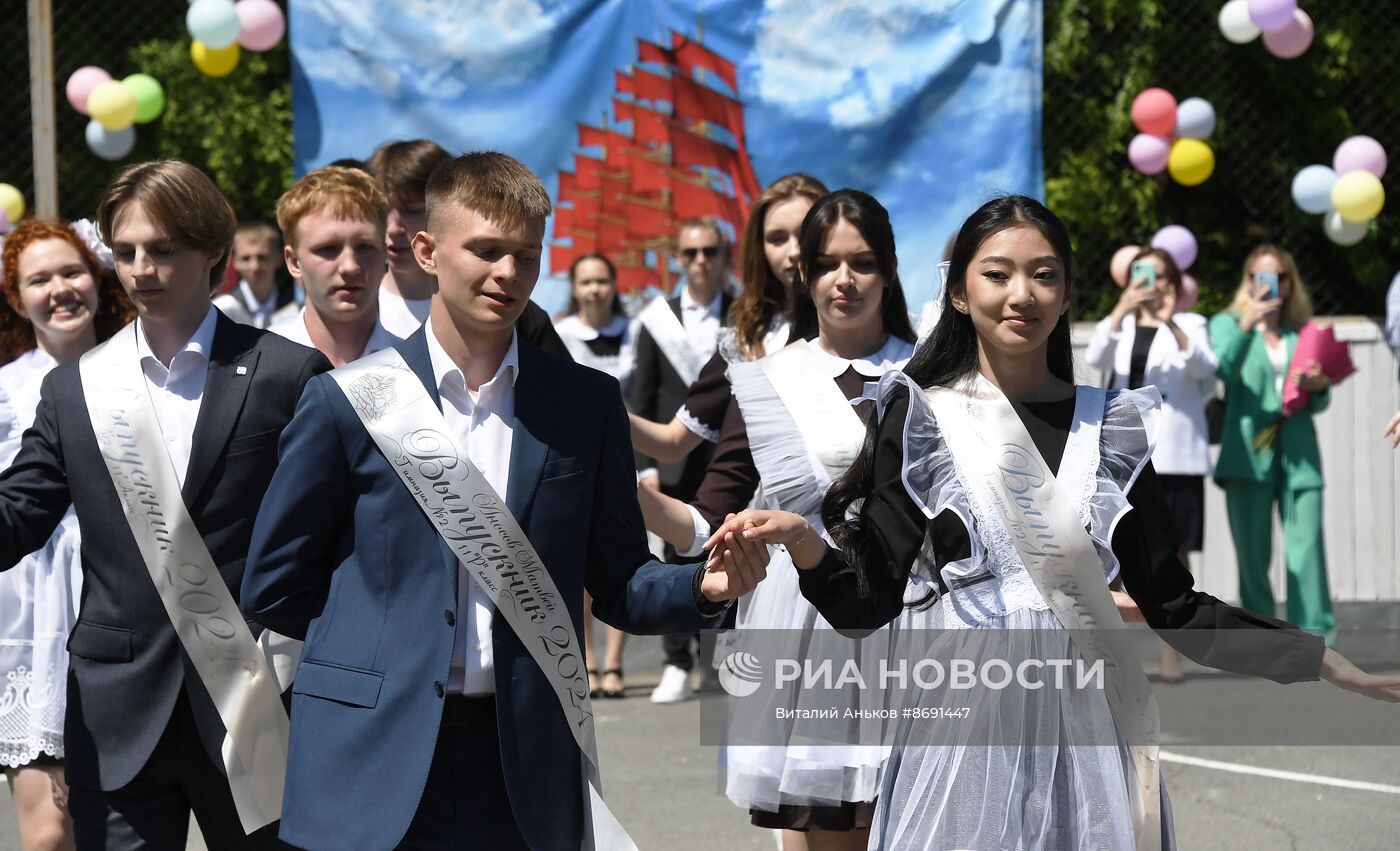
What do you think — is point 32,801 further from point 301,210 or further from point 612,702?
point 612,702

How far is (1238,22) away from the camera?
9938mm

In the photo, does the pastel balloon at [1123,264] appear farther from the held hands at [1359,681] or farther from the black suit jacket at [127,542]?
the black suit jacket at [127,542]

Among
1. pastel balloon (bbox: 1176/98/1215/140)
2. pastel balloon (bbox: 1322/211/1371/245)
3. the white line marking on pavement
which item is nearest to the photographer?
the white line marking on pavement

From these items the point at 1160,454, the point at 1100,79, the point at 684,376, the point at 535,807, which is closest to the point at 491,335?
the point at 535,807

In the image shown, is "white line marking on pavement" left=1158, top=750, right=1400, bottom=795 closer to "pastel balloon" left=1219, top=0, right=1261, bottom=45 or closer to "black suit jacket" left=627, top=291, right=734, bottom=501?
"black suit jacket" left=627, top=291, right=734, bottom=501

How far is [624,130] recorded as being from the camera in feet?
30.2

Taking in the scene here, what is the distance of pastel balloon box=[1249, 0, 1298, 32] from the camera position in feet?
31.8

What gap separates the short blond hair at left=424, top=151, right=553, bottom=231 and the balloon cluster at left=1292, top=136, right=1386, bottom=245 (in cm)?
753

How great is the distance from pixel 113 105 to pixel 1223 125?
7423 mm

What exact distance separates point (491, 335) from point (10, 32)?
12.0m

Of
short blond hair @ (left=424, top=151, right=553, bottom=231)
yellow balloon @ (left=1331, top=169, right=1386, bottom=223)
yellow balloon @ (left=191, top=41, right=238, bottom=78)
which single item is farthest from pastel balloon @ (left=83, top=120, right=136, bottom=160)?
short blond hair @ (left=424, top=151, right=553, bottom=231)

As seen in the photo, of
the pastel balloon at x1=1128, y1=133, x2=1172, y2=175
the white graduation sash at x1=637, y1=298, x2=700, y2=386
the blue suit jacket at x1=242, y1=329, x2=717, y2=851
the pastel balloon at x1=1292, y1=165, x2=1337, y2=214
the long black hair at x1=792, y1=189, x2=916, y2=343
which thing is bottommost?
the blue suit jacket at x1=242, y1=329, x2=717, y2=851

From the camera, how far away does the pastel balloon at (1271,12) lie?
381 inches

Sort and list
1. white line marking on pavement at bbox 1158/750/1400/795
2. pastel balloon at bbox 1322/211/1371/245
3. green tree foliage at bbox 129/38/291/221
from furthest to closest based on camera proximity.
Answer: green tree foliage at bbox 129/38/291/221
pastel balloon at bbox 1322/211/1371/245
white line marking on pavement at bbox 1158/750/1400/795
